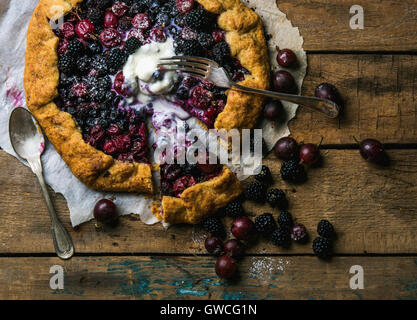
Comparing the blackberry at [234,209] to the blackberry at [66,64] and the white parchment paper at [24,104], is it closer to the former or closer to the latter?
the white parchment paper at [24,104]

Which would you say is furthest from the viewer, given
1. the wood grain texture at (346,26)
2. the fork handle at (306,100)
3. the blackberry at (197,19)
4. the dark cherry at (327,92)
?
the wood grain texture at (346,26)

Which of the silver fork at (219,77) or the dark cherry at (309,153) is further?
the dark cherry at (309,153)

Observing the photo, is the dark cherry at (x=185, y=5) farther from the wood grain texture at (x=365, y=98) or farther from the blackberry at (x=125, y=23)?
Result: the wood grain texture at (x=365, y=98)

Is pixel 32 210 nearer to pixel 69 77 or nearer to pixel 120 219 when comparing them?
pixel 120 219

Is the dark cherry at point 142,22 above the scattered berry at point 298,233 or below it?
above

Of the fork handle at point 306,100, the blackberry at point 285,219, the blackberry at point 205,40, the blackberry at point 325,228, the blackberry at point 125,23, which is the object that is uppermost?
the blackberry at point 125,23

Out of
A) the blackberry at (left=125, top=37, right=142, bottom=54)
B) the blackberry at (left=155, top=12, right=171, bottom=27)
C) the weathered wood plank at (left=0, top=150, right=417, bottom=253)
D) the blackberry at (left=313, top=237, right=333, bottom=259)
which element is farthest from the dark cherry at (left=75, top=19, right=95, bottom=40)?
the blackberry at (left=313, top=237, right=333, bottom=259)

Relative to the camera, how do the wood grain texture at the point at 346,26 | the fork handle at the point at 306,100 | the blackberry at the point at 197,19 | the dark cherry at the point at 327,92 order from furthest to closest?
the wood grain texture at the point at 346,26, the dark cherry at the point at 327,92, the blackberry at the point at 197,19, the fork handle at the point at 306,100

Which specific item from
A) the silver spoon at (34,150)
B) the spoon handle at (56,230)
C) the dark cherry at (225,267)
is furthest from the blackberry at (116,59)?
the dark cherry at (225,267)
